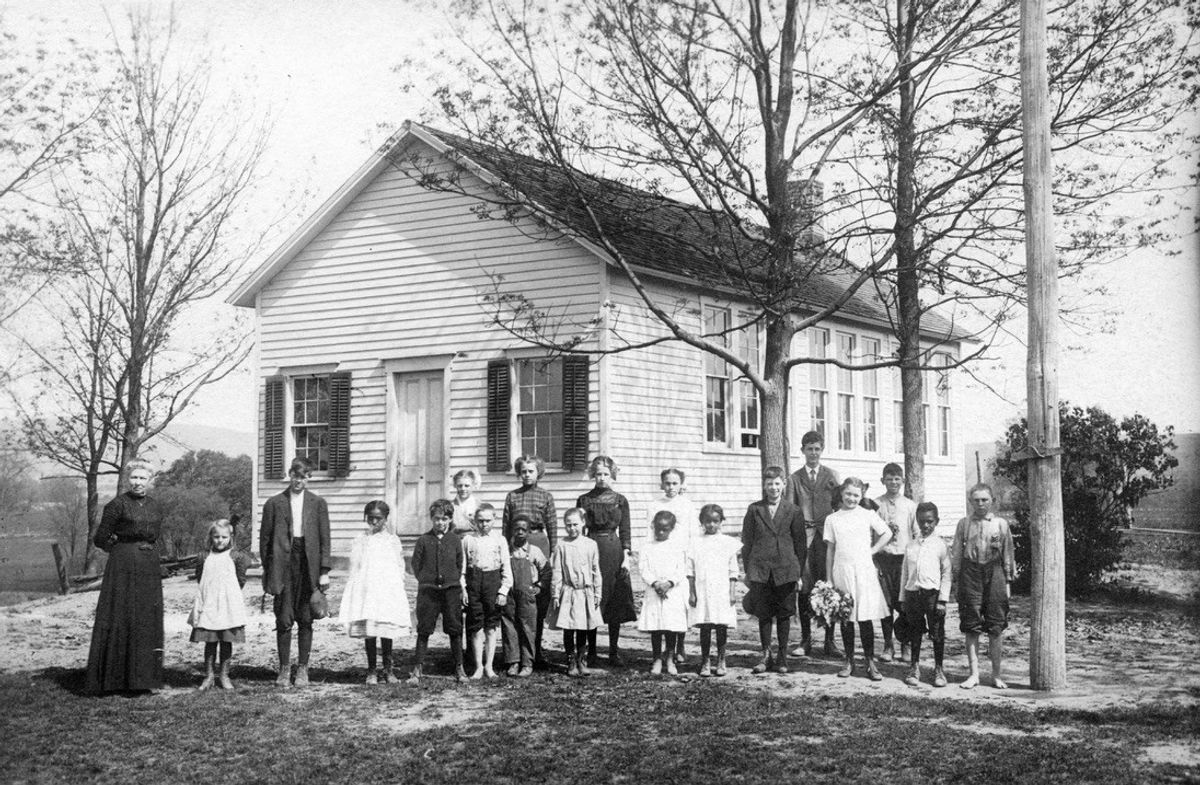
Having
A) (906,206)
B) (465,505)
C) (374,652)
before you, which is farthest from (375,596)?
(906,206)

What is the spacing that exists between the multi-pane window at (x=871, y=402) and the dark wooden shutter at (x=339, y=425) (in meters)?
9.63

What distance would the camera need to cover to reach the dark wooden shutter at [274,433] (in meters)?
18.5

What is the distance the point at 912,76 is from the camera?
42.9 ft

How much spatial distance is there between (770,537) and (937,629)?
1536 mm

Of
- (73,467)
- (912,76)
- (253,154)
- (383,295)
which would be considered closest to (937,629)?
(912,76)

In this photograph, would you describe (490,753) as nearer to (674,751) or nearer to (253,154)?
(674,751)

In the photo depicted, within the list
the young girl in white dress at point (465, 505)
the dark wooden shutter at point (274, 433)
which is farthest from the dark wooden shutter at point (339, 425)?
the young girl in white dress at point (465, 505)

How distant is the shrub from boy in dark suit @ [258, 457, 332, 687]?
10518 millimetres

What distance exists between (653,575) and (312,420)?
10207mm

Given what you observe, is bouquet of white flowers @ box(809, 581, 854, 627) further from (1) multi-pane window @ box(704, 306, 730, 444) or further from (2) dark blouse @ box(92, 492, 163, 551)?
(1) multi-pane window @ box(704, 306, 730, 444)

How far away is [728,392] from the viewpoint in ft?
59.0

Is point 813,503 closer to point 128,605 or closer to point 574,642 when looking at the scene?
point 574,642

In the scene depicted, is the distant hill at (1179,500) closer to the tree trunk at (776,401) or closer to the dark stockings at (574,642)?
the tree trunk at (776,401)

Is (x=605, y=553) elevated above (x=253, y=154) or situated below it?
below
